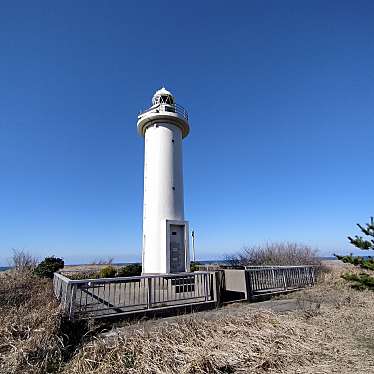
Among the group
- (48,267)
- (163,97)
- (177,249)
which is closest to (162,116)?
(163,97)

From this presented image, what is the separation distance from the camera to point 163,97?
15305mm

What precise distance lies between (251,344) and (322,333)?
1.80m

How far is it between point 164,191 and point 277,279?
595 centimetres

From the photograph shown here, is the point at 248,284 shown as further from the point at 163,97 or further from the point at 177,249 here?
the point at 163,97

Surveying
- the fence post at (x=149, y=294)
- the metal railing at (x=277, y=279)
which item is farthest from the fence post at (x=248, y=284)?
the fence post at (x=149, y=294)

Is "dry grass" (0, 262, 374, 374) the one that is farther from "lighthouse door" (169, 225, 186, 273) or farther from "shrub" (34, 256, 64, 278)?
"shrub" (34, 256, 64, 278)

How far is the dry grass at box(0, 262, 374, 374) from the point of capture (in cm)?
427

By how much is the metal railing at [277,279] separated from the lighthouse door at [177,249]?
3.44m

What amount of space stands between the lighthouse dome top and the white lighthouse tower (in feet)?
0.21

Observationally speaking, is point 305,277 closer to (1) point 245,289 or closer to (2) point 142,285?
(1) point 245,289

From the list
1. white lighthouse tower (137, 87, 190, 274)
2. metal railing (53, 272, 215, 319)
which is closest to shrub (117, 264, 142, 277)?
white lighthouse tower (137, 87, 190, 274)

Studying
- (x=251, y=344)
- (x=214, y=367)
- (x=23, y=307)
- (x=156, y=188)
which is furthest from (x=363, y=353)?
(x=156, y=188)

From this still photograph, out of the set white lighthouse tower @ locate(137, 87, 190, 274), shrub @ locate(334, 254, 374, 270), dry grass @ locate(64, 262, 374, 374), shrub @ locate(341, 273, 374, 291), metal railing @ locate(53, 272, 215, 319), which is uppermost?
white lighthouse tower @ locate(137, 87, 190, 274)

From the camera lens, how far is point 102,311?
269 inches
